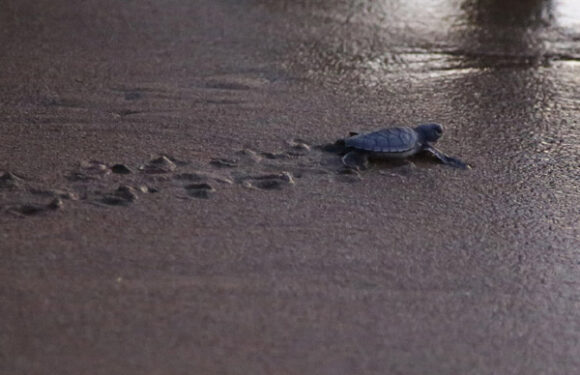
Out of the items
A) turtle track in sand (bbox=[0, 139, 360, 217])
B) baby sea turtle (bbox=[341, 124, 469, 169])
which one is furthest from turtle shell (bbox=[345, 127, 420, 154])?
turtle track in sand (bbox=[0, 139, 360, 217])

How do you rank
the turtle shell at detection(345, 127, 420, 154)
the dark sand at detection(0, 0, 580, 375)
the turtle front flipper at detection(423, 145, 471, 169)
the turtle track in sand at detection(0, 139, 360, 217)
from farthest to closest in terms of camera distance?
the turtle front flipper at detection(423, 145, 471, 169)
the turtle shell at detection(345, 127, 420, 154)
the turtle track in sand at detection(0, 139, 360, 217)
the dark sand at detection(0, 0, 580, 375)

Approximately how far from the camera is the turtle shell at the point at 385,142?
318 centimetres

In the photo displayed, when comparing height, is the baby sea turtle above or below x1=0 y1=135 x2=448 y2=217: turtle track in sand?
above

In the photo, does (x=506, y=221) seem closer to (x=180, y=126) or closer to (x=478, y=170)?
(x=478, y=170)

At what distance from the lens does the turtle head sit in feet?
10.9

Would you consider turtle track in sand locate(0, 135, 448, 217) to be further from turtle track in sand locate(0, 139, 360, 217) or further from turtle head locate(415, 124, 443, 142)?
turtle head locate(415, 124, 443, 142)

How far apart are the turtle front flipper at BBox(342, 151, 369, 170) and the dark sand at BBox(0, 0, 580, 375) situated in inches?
3.6

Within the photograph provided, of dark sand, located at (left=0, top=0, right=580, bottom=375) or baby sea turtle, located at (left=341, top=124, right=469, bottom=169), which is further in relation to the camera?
baby sea turtle, located at (left=341, top=124, right=469, bottom=169)

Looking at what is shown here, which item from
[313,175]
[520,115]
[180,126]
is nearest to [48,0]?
[180,126]

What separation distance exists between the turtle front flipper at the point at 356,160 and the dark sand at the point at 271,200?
9cm

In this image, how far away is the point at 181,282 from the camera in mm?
2359

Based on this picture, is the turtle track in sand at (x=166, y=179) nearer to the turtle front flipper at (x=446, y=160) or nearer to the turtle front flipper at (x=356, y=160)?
the turtle front flipper at (x=356, y=160)

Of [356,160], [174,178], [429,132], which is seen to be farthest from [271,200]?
[429,132]

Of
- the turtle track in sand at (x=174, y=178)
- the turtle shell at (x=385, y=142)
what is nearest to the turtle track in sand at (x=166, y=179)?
the turtle track in sand at (x=174, y=178)
